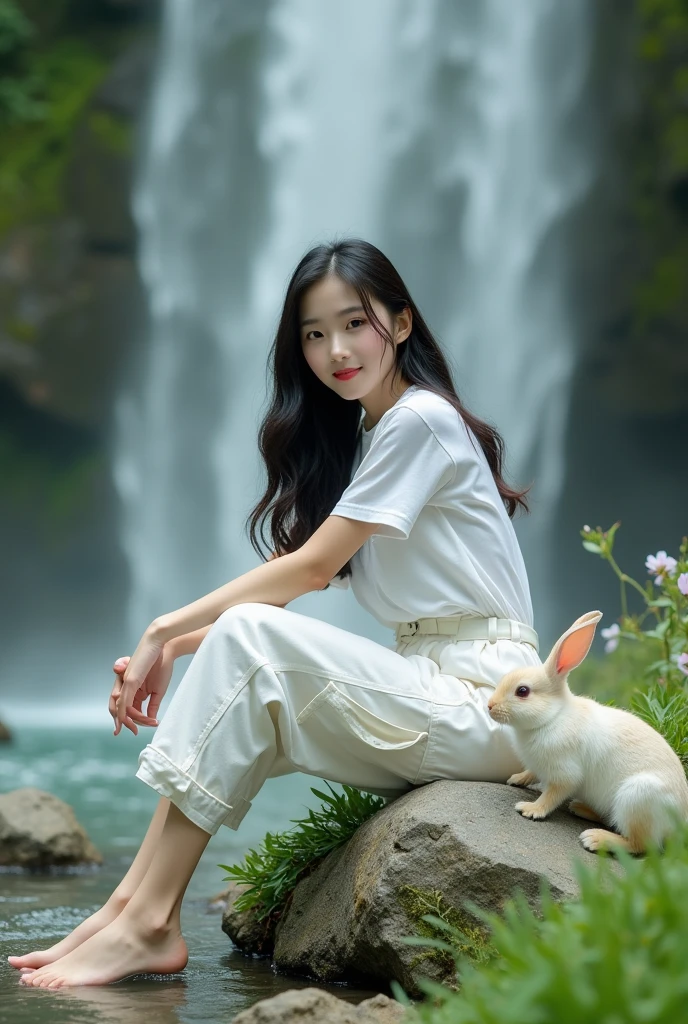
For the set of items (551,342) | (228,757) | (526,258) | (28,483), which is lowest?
(228,757)

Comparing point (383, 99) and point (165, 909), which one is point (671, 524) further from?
point (165, 909)

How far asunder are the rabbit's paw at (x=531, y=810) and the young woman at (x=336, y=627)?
168 mm

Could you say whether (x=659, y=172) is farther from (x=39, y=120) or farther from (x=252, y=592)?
(x=252, y=592)

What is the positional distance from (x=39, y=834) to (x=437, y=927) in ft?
8.04

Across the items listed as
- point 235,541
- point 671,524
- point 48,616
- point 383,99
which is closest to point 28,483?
point 48,616

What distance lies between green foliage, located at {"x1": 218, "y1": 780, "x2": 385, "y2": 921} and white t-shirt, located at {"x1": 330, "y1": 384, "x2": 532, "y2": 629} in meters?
0.50

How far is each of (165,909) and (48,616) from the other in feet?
47.5

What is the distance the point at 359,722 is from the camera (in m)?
2.58

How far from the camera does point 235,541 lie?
16.5 m

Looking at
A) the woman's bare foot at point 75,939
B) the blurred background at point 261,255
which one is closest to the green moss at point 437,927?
the woman's bare foot at point 75,939

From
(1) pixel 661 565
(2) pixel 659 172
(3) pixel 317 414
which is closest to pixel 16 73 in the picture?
(2) pixel 659 172

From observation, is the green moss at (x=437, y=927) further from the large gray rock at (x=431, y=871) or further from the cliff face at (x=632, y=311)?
the cliff face at (x=632, y=311)

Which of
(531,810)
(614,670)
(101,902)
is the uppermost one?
(531,810)

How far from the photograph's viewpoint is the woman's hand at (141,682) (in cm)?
271
